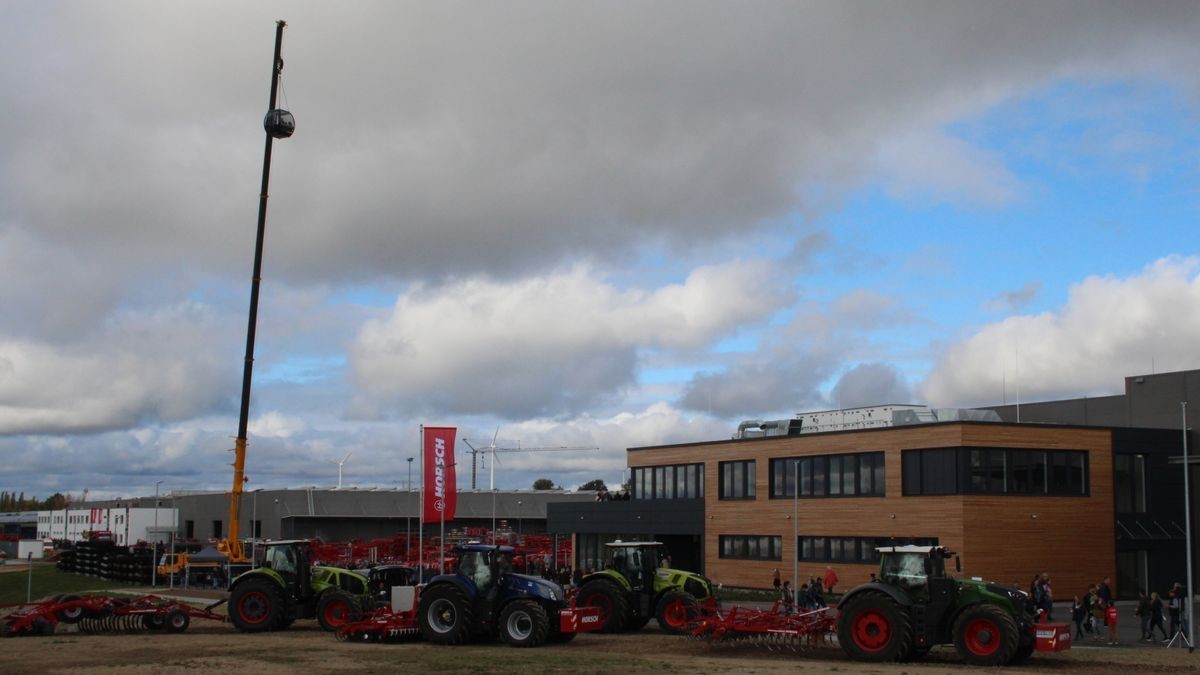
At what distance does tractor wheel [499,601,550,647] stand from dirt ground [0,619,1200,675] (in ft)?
1.20

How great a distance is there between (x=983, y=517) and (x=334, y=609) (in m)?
23.5

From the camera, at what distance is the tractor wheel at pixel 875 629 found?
22.8m

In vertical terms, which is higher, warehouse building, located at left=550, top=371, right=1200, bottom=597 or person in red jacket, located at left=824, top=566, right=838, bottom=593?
warehouse building, located at left=550, top=371, right=1200, bottom=597

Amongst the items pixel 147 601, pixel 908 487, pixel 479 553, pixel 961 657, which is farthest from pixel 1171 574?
pixel 147 601

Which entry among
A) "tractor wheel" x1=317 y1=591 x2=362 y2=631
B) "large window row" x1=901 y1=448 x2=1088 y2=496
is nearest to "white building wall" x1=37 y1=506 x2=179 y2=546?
"large window row" x1=901 y1=448 x2=1088 y2=496

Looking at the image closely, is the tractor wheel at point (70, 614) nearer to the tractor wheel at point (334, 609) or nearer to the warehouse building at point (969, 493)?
the tractor wheel at point (334, 609)

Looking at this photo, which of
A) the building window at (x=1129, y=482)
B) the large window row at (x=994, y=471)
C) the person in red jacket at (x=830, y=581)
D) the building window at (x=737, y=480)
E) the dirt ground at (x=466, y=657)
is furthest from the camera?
the building window at (x=737, y=480)

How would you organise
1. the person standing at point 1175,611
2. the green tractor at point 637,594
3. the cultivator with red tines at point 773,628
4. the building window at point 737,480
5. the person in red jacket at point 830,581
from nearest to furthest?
the cultivator with red tines at point 773,628
the person standing at point 1175,611
the green tractor at point 637,594
the person in red jacket at point 830,581
the building window at point 737,480

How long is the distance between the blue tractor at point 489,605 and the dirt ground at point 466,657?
48 cm

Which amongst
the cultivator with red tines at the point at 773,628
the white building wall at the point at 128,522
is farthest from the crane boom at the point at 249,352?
the white building wall at the point at 128,522

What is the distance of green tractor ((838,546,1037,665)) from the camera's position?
22.2 meters

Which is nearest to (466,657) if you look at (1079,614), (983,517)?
(1079,614)

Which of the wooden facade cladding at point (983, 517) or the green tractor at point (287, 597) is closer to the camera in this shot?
the green tractor at point (287, 597)

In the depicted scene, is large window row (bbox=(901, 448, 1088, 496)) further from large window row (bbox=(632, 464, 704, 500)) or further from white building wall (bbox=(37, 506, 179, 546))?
white building wall (bbox=(37, 506, 179, 546))
